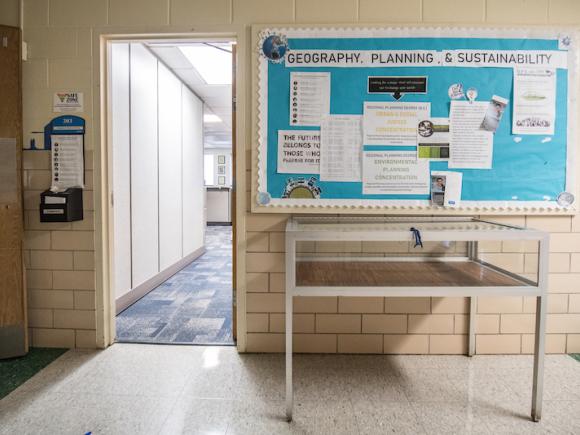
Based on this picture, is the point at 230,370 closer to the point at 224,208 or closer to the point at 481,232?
the point at 481,232

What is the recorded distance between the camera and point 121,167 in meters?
3.38

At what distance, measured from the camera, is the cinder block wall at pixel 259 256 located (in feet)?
8.15

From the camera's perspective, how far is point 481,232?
180 centimetres

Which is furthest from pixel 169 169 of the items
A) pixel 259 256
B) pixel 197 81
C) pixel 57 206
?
pixel 259 256

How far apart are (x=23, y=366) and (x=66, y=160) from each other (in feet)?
4.57

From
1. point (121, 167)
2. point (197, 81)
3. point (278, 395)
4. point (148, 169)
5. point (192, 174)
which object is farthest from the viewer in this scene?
point (192, 174)

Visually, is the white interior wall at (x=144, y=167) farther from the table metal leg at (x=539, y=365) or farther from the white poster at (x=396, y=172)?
the table metal leg at (x=539, y=365)

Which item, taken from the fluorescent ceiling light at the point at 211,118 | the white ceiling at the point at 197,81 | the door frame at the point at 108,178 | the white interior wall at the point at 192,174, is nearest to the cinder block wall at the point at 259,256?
the door frame at the point at 108,178

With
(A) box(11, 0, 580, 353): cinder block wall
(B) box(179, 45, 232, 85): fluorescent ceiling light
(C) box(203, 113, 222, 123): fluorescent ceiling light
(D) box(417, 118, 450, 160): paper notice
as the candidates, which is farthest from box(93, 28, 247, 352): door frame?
(C) box(203, 113, 222, 123): fluorescent ceiling light

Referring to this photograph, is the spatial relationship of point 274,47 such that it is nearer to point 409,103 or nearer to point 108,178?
point 409,103

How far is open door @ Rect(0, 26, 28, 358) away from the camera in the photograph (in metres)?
2.42

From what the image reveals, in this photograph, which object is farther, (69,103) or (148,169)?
(148,169)

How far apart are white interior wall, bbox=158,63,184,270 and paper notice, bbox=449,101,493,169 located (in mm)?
3397

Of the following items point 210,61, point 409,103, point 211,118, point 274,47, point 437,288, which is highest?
point 211,118
